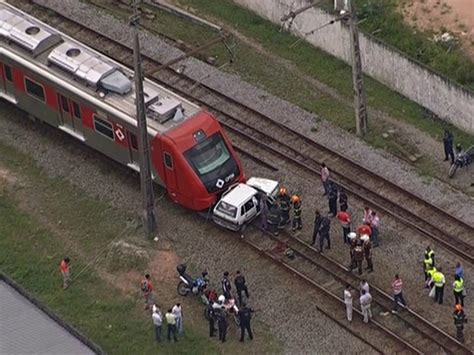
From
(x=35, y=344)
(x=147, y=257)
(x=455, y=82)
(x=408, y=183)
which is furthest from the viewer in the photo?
(x=455, y=82)

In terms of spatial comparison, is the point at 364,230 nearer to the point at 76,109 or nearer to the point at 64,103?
the point at 76,109

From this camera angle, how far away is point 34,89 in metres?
42.7

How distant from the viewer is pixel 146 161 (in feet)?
122

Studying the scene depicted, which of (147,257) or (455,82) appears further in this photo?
(455,82)

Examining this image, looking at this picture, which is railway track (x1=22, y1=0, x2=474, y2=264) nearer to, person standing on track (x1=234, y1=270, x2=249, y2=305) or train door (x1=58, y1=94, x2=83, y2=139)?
train door (x1=58, y1=94, x2=83, y2=139)

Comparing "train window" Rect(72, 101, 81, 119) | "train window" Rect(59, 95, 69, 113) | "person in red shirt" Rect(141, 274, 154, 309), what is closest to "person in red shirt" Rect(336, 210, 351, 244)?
"person in red shirt" Rect(141, 274, 154, 309)

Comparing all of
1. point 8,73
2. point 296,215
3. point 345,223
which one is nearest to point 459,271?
point 345,223

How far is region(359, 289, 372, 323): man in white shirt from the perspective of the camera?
34.5 meters

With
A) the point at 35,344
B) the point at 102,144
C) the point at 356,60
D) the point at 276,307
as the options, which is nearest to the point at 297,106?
the point at 356,60

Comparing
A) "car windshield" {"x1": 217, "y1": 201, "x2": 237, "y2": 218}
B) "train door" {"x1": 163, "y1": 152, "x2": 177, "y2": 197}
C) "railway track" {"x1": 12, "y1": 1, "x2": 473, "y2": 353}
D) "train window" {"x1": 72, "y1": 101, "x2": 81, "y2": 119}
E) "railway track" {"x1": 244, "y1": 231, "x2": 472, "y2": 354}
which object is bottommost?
"railway track" {"x1": 244, "y1": 231, "x2": 472, "y2": 354}

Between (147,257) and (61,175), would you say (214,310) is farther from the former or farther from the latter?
(61,175)

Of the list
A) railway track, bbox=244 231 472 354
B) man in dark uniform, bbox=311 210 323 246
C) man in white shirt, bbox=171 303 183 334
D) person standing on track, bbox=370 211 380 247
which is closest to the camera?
railway track, bbox=244 231 472 354

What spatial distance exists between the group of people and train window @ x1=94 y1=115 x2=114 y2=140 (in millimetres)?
11506

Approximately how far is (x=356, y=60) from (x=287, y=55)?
676cm
